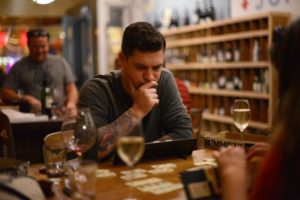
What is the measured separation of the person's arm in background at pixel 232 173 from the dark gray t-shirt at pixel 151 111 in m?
1.12

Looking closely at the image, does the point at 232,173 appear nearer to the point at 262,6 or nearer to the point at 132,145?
the point at 132,145

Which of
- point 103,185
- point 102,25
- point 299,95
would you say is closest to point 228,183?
point 299,95

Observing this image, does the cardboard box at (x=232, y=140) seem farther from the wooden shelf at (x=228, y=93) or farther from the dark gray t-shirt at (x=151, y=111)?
the wooden shelf at (x=228, y=93)

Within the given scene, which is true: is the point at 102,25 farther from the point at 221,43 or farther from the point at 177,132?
the point at 177,132

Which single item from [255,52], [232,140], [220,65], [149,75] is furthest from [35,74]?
[232,140]

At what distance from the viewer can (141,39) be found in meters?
2.27

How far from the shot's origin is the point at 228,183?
46.5 inches

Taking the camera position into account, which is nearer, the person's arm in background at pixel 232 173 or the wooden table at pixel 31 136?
the person's arm in background at pixel 232 173

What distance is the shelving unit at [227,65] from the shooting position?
499 centimetres

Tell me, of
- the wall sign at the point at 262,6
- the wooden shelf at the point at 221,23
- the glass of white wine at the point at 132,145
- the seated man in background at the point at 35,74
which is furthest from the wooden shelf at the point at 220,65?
the glass of white wine at the point at 132,145

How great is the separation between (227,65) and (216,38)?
1.49 ft

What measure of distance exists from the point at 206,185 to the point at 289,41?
1.59 feet

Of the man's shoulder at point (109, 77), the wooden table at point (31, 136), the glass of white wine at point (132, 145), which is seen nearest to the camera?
the glass of white wine at point (132, 145)

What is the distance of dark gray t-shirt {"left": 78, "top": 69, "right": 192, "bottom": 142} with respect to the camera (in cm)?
236
